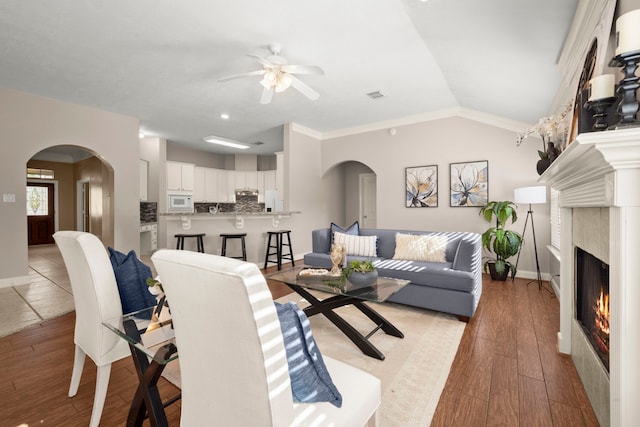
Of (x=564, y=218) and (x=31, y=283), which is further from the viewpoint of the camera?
(x=31, y=283)

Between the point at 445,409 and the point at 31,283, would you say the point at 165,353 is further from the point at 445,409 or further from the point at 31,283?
the point at 31,283

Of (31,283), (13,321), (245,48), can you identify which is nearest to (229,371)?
(245,48)

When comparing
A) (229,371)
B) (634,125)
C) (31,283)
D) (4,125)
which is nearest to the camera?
(229,371)

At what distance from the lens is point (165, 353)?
1114 mm

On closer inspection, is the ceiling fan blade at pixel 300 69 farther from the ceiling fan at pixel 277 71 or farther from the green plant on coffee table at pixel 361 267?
the green plant on coffee table at pixel 361 267

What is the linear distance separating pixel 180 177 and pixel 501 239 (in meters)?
6.89

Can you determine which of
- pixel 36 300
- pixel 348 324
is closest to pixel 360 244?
pixel 348 324

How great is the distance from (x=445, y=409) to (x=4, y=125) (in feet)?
19.5

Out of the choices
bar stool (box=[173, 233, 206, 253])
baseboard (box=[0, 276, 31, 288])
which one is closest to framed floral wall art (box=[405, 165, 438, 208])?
bar stool (box=[173, 233, 206, 253])

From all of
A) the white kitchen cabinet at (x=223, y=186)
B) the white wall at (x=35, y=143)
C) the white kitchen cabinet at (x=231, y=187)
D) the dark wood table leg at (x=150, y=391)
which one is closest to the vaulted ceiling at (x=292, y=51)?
the white wall at (x=35, y=143)

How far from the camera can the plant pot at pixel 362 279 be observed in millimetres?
2314

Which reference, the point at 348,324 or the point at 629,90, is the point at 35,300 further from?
the point at 629,90

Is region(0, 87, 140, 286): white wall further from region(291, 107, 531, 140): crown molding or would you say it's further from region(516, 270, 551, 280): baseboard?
region(516, 270, 551, 280): baseboard

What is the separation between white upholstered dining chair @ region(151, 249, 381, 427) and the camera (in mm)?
706
